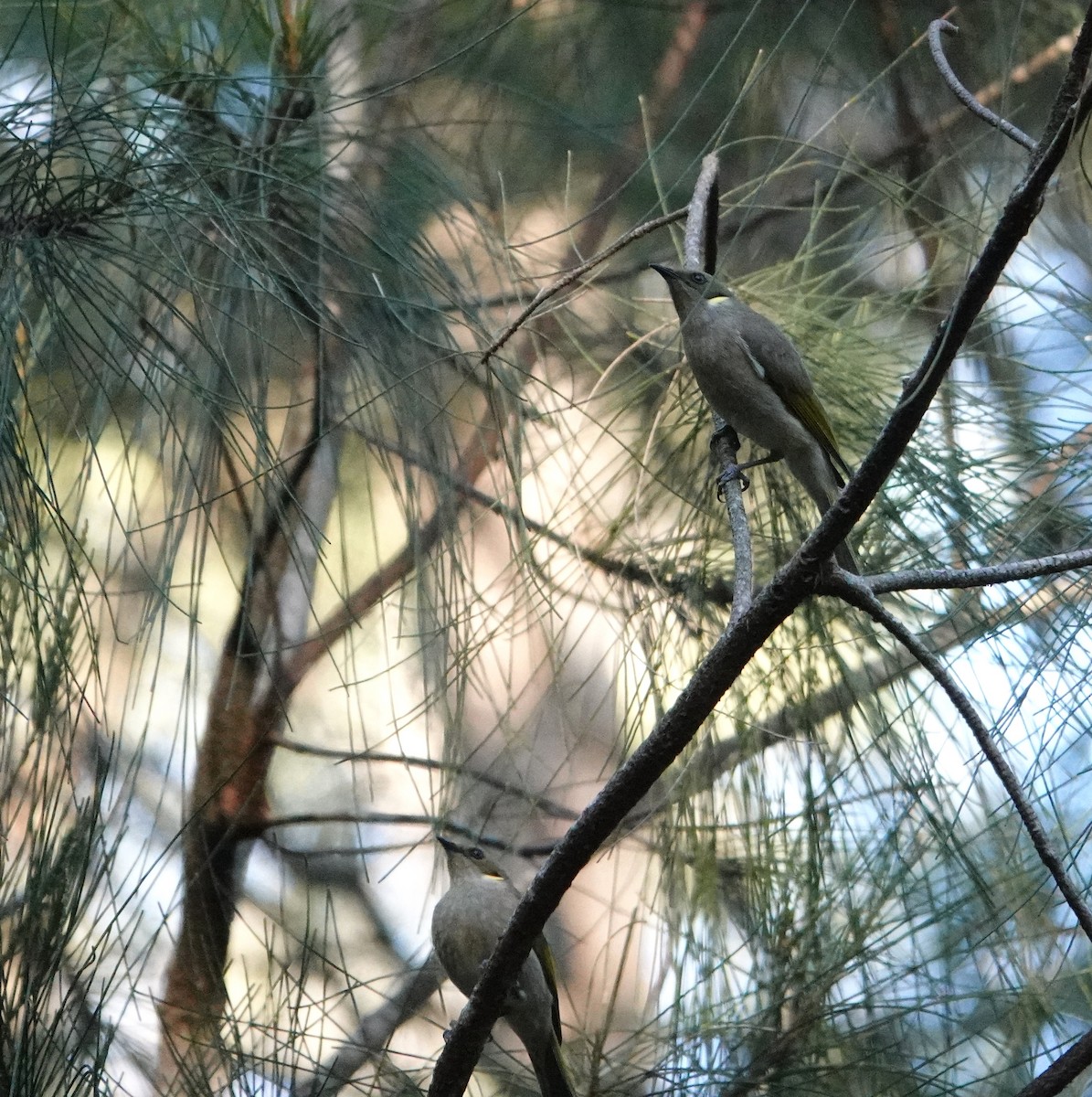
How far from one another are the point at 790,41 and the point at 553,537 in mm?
1251

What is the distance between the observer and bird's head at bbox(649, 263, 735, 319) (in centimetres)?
156

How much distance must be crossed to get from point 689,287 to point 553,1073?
3.36 ft

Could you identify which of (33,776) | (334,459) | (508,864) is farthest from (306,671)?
(33,776)

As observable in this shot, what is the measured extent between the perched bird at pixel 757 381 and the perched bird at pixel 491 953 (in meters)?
0.71

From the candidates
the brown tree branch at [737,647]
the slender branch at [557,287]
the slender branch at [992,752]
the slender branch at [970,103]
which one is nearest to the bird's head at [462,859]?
the brown tree branch at [737,647]

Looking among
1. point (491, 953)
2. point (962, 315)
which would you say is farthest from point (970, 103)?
point (491, 953)

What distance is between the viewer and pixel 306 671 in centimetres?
223

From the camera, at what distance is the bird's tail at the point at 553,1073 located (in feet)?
5.49

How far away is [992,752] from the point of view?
3.07 feet

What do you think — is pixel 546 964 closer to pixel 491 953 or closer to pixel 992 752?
pixel 491 953

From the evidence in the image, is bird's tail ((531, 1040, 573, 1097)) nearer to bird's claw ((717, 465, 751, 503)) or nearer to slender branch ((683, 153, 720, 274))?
bird's claw ((717, 465, 751, 503))

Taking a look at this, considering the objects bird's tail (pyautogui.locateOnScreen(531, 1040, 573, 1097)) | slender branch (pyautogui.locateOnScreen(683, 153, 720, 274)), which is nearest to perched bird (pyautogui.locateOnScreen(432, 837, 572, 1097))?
bird's tail (pyautogui.locateOnScreen(531, 1040, 573, 1097))

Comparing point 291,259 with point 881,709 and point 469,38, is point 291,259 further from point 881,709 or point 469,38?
point 881,709

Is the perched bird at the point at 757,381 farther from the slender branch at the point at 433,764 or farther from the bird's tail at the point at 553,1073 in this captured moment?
the bird's tail at the point at 553,1073
